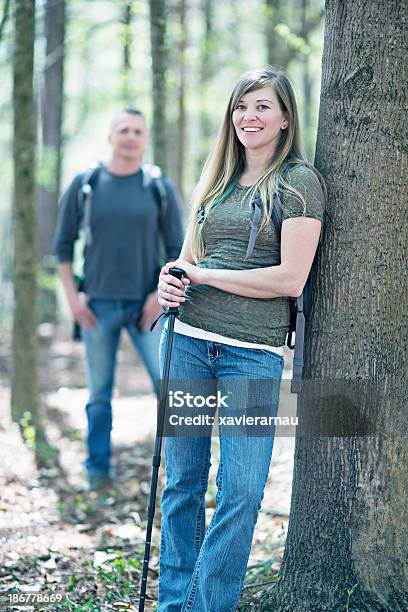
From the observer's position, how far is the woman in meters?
2.88

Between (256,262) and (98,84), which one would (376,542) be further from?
(98,84)

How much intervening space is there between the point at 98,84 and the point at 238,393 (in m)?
15.1

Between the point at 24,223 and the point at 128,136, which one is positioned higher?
the point at 128,136

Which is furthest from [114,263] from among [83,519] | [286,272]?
[286,272]

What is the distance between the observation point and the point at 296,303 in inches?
124

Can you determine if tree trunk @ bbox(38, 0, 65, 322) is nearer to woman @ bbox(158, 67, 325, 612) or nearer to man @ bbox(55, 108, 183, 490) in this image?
man @ bbox(55, 108, 183, 490)

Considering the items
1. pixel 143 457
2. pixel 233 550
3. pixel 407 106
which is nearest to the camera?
pixel 233 550

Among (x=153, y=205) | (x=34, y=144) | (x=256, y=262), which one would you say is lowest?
(x=256, y=262)

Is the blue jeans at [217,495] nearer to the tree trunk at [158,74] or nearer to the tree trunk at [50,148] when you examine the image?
the tree trunk at [158,74]

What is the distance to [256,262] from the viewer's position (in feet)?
10.0

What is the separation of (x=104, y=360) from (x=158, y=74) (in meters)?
3.66

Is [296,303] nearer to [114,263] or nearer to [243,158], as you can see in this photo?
[243,158]

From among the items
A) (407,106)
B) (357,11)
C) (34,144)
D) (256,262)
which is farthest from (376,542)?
(34,144)

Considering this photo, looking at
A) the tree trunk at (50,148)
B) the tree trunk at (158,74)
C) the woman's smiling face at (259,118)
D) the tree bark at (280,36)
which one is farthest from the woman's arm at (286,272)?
the tree trunk at (50,148)
